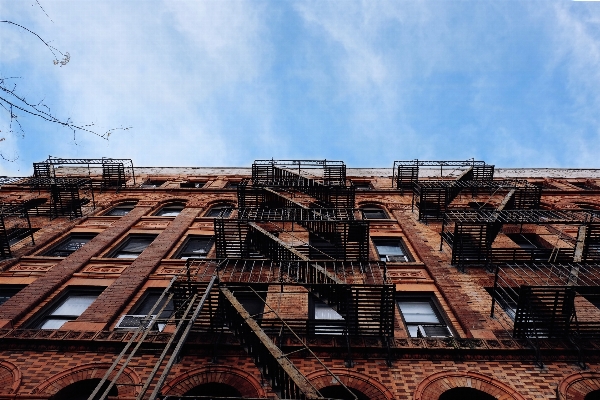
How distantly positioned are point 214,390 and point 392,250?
9.33 m

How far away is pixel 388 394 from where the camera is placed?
26.0 feet

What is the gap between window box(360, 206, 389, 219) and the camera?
19.5 m

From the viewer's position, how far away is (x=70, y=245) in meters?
16.1

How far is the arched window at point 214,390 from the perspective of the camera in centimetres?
830

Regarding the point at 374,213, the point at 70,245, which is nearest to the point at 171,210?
the point at 70,245

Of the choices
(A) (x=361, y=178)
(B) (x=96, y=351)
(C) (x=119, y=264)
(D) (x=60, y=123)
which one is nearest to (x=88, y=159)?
(C) (x=119, y=264)

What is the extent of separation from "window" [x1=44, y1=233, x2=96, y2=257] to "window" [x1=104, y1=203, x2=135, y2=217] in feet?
9.73

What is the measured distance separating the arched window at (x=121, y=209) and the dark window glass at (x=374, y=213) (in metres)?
12.6

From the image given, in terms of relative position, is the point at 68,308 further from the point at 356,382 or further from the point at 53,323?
the point at 356,382

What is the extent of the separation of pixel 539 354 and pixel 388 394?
383 centimetres

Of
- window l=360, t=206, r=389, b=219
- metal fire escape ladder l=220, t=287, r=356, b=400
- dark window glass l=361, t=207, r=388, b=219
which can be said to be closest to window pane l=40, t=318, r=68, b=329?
metal fire escape ladder l=220, t=287, r=356, b=400

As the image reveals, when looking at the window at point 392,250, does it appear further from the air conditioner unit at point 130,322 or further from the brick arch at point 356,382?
the air conditioner unit at point 130,322

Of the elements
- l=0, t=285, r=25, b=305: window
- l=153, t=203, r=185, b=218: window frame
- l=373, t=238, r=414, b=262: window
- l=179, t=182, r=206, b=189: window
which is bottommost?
l=0, t=285, r=25, b=305: window

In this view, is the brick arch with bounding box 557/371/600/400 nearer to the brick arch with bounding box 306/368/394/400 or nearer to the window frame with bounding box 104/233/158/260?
→ the brick arch with bounding box 306/368/394/400
